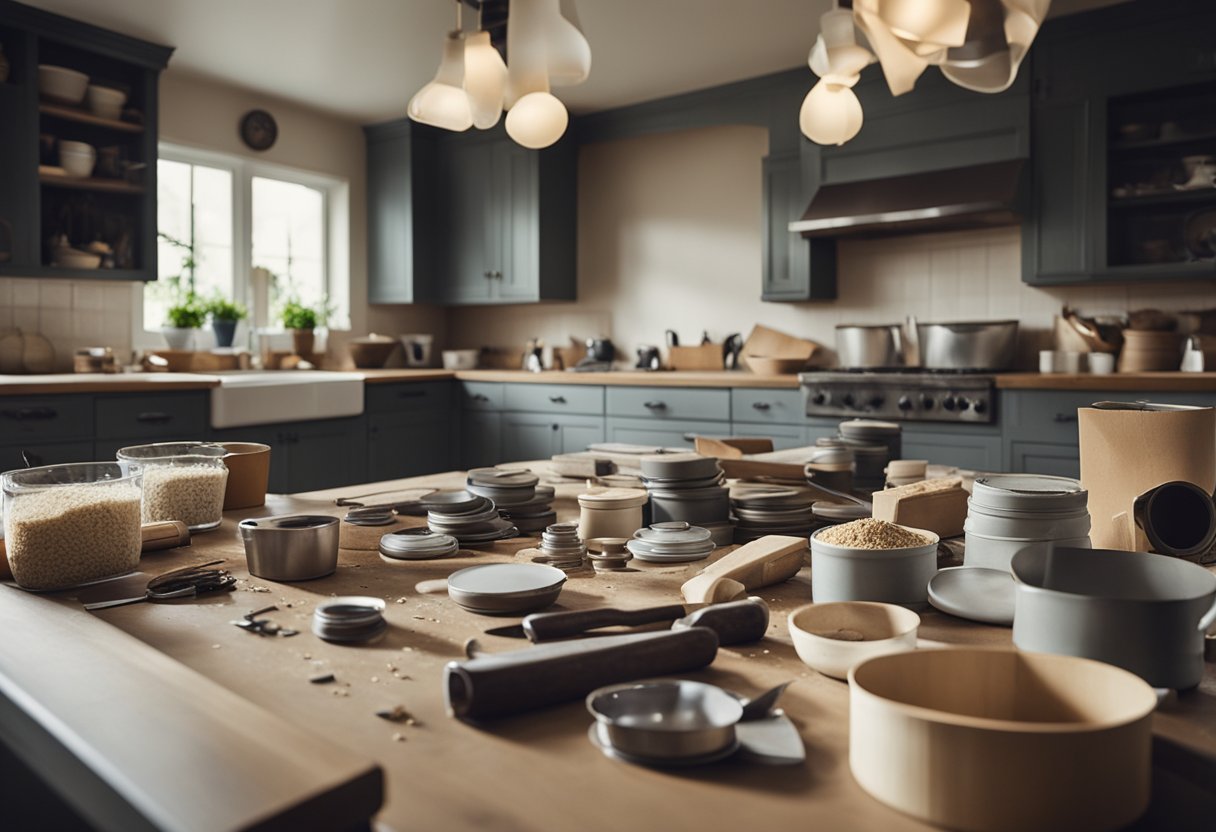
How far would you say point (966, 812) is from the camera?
22.8 inches

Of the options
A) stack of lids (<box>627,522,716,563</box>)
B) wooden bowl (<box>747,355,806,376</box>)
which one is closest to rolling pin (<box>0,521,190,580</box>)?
stack of lids (<box>627,522,716,563</box>)

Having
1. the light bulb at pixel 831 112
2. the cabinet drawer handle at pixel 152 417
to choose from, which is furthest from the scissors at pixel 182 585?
the cabinet drawer handle at pixel 152 417

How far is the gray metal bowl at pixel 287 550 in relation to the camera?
123cm

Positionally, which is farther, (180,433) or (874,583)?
(180,433)

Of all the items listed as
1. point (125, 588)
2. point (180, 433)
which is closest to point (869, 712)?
point (125, 588)

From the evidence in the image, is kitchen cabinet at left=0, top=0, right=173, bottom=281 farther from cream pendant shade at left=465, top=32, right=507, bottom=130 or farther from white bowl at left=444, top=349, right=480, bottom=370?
cream pendant shade at left=465, top=32, right=507, bottom=130

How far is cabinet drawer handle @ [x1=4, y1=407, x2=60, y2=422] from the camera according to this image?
145 inches

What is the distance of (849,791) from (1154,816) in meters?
0.19

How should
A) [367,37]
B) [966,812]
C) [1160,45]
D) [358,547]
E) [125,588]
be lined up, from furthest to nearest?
1. [367,37]
2. [1160,45]
3. [358,547]
4. [125,588]
5. [966,812]

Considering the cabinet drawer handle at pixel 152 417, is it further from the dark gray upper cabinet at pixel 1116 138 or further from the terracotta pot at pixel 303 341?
the dark gray upper cabinet at pixel 1116 138

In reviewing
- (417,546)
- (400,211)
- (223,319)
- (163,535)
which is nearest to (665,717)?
(417,546)

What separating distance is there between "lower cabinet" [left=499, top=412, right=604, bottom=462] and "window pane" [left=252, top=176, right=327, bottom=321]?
61.3 inches

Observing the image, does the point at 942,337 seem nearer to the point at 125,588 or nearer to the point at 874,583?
the point at 874,583

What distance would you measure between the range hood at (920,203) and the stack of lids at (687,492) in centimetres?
316
